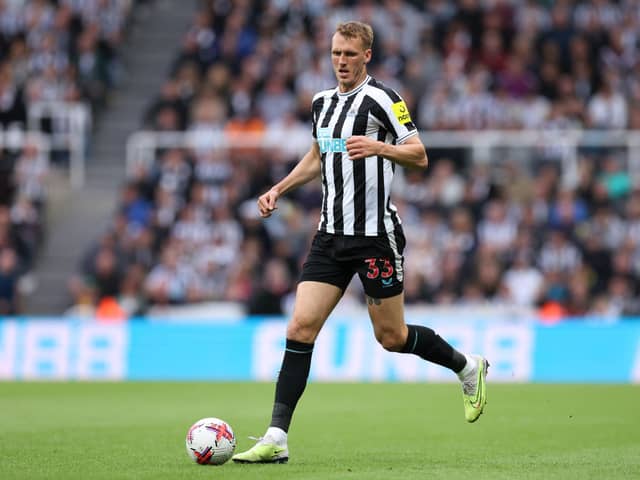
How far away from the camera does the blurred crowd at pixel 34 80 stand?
63.3 ft

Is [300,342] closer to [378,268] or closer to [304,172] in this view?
[378,268]

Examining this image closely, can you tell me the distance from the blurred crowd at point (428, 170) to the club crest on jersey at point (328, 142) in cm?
947

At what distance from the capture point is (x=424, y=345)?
764 cm

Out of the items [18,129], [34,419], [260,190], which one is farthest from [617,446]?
[18,129]

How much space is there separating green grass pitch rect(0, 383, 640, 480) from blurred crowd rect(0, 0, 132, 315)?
219 inches

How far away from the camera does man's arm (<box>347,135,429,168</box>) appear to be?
675 centimetres

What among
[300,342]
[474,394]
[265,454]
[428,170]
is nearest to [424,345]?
[474,394]

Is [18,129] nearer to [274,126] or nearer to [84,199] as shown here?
[84,199]

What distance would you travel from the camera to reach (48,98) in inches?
808

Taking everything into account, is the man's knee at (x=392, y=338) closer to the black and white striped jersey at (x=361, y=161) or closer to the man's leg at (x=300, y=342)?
the man's leg at (x=300, y=342)

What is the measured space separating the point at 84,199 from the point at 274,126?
145 inches

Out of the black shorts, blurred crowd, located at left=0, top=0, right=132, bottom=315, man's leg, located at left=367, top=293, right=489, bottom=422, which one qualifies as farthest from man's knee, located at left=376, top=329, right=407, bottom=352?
blurred crowd, located at left=0, top=0, right=132, bottom=315

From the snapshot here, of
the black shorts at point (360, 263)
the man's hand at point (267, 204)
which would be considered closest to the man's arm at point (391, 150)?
the black shorts at point (360, 263)

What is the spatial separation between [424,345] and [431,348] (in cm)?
7
